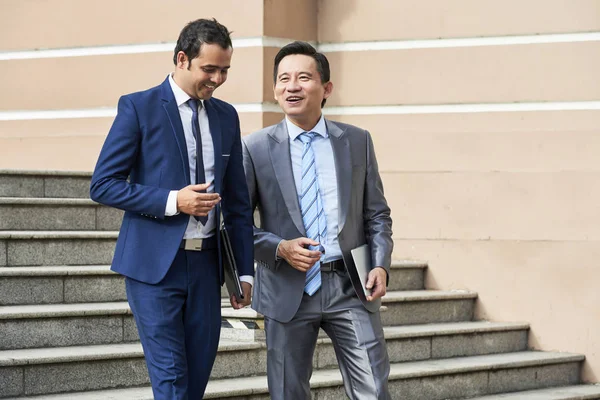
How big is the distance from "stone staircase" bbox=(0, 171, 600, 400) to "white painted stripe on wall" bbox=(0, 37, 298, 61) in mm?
1594

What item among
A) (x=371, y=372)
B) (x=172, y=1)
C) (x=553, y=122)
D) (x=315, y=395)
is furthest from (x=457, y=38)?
(x=371, y=372)

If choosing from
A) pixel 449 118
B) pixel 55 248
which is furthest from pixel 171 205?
pixel 449 118

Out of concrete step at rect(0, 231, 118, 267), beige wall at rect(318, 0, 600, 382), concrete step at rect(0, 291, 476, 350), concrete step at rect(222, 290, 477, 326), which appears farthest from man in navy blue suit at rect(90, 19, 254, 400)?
beige wall at rect(318, 0, 600, 382)

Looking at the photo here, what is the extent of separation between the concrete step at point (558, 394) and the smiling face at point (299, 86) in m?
3.04

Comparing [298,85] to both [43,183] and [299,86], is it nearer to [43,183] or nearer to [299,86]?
[299,86]

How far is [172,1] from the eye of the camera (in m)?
8.60

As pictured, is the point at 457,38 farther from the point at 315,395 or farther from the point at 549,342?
the point at 315,395

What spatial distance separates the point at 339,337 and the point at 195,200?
99 cm

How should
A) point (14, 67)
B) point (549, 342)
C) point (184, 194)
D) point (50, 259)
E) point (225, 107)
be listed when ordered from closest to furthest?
1. point (184, 194)
2. point (225, 107)
3. point (50, 259)
4. point (549, 342)
5. point (14, 67)

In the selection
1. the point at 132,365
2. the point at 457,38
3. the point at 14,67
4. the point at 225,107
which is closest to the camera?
the point at 225,107

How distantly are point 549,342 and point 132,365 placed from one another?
314 centimetres

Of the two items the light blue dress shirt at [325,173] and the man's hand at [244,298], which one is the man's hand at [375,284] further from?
the man's hand at [244,298]

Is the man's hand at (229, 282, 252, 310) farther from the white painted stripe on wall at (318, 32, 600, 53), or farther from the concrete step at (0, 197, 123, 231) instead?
the white painted stripe on wall at (318, 32, 600, 53)

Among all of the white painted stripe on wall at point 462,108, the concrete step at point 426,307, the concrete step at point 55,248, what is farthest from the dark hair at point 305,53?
the white painted stripe on wall at point 462,108
